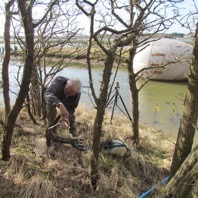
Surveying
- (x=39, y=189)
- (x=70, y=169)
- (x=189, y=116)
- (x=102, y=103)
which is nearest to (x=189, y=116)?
(x=189, y=116)

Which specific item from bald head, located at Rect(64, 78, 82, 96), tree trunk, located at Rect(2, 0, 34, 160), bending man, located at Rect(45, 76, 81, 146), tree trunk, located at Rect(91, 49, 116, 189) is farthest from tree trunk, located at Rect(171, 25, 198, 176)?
tree trunk, located at Rect(2, 0, 34, 160)

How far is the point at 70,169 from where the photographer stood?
13.5 ft

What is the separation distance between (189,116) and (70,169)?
176 centimetres

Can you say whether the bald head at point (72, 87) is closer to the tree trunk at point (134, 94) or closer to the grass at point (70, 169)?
the grass at point (70, 169)

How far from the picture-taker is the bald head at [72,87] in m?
4.18

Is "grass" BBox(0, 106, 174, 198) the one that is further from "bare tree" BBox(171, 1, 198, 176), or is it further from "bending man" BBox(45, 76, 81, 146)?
"bare tree" BBox(171, 1, 198, 176)

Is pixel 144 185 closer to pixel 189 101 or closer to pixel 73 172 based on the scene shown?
pixel 73 172

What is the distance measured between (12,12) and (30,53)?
0.86 metres

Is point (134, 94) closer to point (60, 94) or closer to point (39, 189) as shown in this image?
point (60, 94)

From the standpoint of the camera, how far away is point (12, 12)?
153 inches

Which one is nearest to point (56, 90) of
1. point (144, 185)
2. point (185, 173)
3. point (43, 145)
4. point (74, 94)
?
point (74, 94)

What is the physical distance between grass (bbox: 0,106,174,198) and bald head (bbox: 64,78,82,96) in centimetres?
70

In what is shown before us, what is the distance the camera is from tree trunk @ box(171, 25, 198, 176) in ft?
10.3

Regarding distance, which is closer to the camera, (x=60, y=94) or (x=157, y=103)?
(x=60, y=94)
